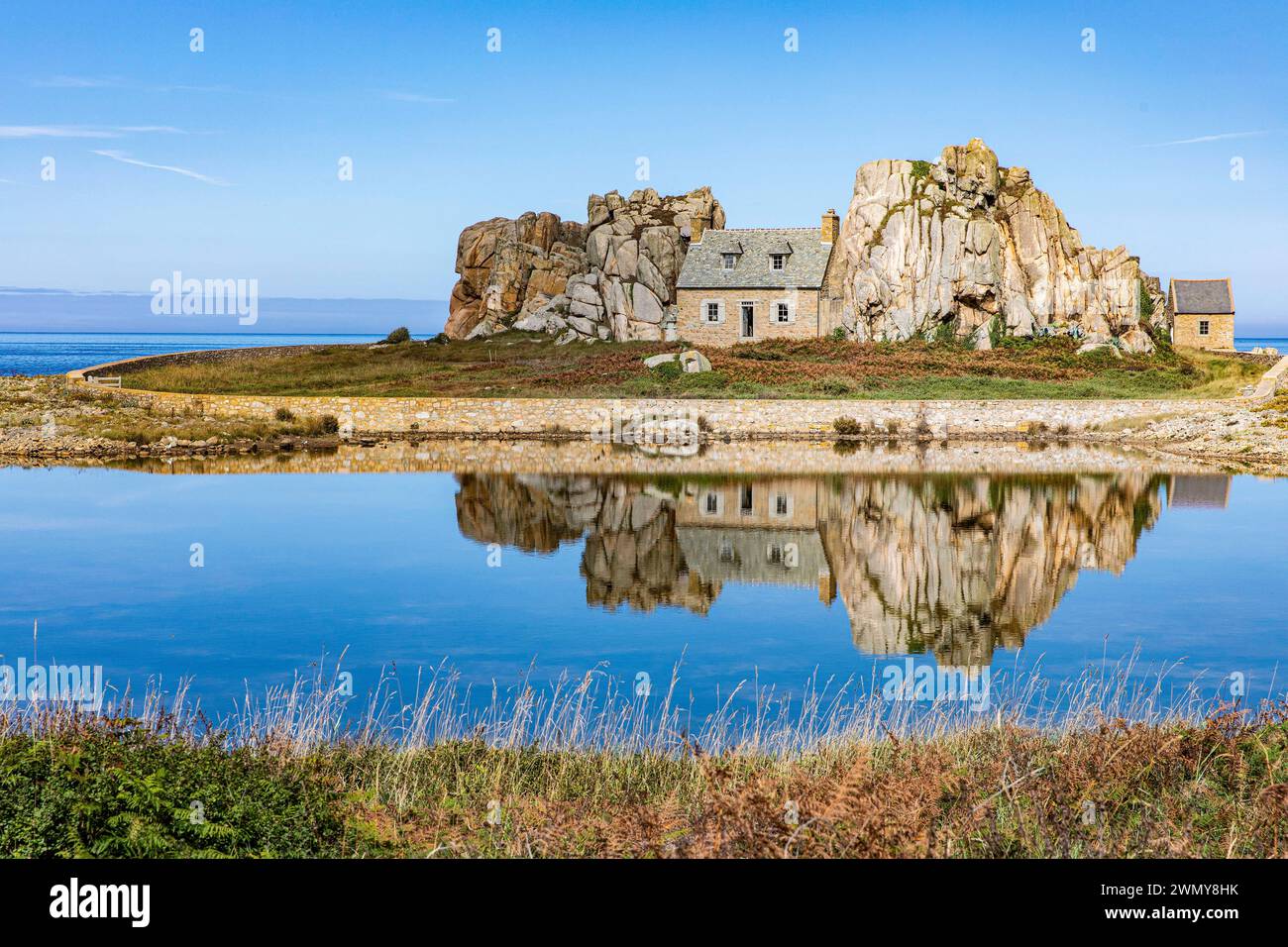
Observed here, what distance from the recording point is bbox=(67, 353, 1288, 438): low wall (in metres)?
47.1

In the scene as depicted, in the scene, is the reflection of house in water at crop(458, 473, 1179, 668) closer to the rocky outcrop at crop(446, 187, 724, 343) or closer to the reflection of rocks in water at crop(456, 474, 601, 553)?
the reflection of rocks in water at crop(456, 474, 601, 553)

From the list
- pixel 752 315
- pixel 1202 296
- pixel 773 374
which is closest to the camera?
pixel 773 374

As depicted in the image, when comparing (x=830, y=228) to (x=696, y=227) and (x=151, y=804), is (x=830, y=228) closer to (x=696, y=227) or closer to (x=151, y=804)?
(x=696, y=227)

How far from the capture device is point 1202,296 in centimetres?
8031

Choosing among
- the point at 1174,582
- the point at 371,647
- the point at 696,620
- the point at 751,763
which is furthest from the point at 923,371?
the point at 751,763

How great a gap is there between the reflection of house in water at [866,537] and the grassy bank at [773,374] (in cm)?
1833

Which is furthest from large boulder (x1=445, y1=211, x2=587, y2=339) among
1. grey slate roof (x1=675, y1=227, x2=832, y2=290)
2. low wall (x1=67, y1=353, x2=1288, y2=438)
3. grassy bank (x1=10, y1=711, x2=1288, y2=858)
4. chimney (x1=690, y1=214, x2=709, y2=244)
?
grassy bank (x1=10, y1=711, x2=1288, y2=858)

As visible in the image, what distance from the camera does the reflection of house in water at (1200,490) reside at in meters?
28.8

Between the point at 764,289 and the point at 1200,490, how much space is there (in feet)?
119

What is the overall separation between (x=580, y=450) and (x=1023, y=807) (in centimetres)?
3439

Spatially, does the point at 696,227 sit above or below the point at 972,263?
above

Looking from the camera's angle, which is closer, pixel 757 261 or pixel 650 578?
pixel 650 578

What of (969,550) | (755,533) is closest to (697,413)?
(755,533)

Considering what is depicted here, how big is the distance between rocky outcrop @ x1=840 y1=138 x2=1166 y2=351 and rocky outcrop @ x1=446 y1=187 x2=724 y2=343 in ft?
41.5
